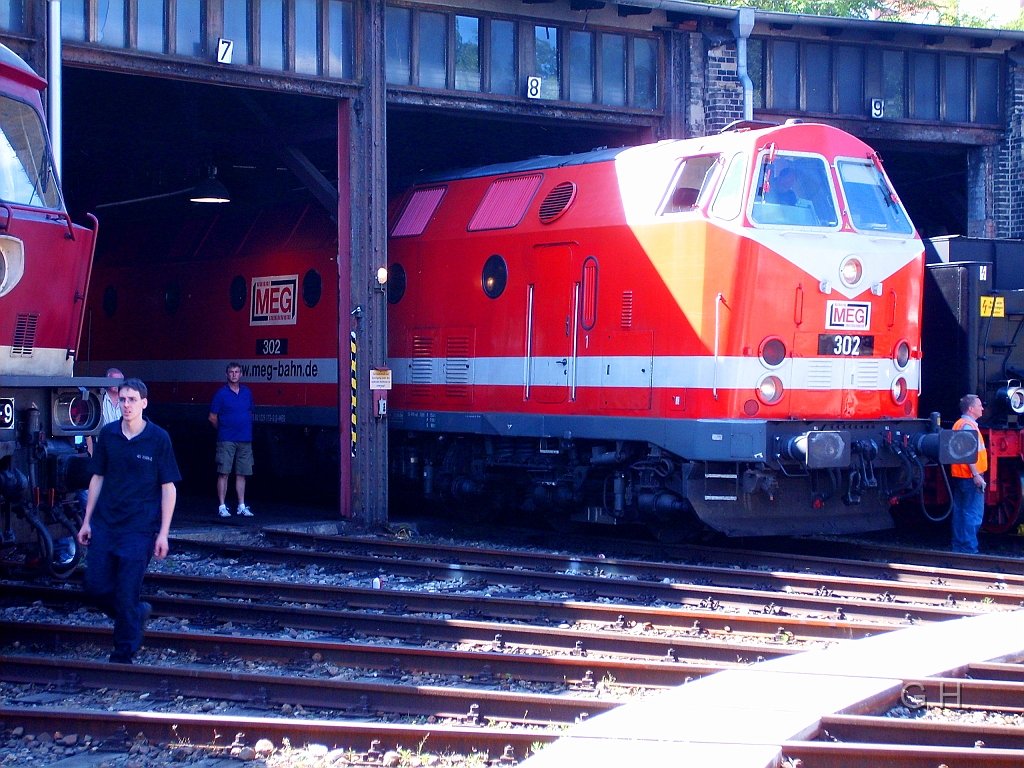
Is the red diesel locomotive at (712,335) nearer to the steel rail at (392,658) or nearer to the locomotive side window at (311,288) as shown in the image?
the locomotive side window at (311,288)

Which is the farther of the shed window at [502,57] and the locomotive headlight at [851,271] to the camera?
the shed window at [502,57]

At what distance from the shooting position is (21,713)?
5.88 m

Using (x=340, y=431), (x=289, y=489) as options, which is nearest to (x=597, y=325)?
(x=340, y=431)

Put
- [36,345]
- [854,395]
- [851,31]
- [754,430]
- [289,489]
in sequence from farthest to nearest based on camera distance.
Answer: [289,489], [851,31], [854,395], [754,430], [36,345]

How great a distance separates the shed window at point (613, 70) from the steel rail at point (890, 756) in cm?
1085

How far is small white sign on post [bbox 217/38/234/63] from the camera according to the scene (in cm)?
1219

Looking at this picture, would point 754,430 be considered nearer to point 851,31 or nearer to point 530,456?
point 530,456

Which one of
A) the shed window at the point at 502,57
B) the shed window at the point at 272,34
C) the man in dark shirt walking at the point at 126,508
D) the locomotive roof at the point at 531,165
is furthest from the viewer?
the shed window at the point at 502,57

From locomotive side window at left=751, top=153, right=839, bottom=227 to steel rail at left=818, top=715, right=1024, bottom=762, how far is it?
5.81 meters

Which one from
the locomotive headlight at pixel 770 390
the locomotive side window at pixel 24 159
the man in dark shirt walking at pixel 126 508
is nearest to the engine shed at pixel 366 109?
the locomotive side window at pixel 24 159

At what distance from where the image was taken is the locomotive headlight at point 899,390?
37.2 feet

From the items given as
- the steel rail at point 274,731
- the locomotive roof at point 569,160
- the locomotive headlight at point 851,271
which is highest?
the locomotive roof at point 569,160

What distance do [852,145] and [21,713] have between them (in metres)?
8.81

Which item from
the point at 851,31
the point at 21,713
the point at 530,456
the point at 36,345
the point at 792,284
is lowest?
the point at 21,713
